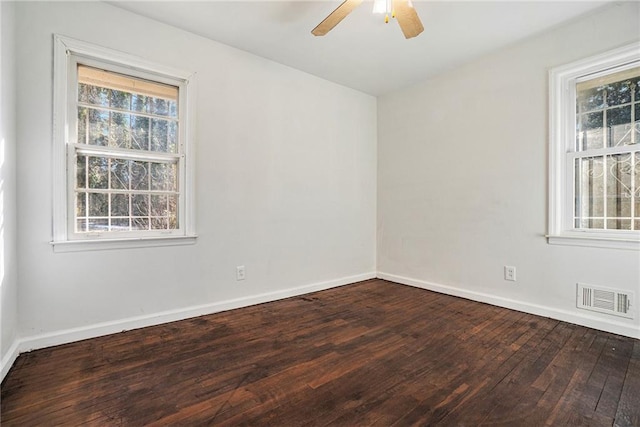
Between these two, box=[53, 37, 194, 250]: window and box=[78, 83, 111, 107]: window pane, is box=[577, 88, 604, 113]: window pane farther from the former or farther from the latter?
box=[78, 83, 111, 107]: window pane

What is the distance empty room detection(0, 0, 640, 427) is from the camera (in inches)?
68.0

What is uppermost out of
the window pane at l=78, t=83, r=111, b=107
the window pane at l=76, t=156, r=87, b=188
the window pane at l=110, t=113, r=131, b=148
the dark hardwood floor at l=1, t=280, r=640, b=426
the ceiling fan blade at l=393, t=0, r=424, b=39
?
the ceiling fan blade at l=393, t=0, r=424, b=39

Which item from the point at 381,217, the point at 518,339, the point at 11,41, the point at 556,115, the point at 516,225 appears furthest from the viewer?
the point at 381,217

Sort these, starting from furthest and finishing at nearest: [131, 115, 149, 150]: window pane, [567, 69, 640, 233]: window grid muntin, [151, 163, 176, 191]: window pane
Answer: [151, 163, 176, 191]: window pane < [131, 115, 149, 150]: window pane < [567, 69, 640, 233]: window grid muntin

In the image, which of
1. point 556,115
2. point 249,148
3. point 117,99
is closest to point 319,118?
point 249,148

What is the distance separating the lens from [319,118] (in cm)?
372

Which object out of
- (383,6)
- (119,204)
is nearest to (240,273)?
(119,204)

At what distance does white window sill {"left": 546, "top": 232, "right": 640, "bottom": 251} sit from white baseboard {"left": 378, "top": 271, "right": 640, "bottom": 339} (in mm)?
600

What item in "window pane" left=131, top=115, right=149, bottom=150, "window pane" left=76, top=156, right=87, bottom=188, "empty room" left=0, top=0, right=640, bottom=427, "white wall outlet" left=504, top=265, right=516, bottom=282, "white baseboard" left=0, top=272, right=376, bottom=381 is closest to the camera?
"empty room" left=0, top=0, right=640, bottom=427

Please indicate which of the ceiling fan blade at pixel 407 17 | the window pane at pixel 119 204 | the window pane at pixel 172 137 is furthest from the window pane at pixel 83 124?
the ceiling fan blade at pixel 407 17

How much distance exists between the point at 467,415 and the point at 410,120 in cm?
332

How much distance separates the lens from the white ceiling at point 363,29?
2420mm

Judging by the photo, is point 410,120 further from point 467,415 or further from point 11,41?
point 11,41

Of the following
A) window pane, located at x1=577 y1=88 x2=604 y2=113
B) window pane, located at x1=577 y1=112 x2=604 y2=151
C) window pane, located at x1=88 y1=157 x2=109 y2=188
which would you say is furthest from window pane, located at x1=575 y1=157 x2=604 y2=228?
window pane, located at x1=88 y1=157 x2=109 y2=188
